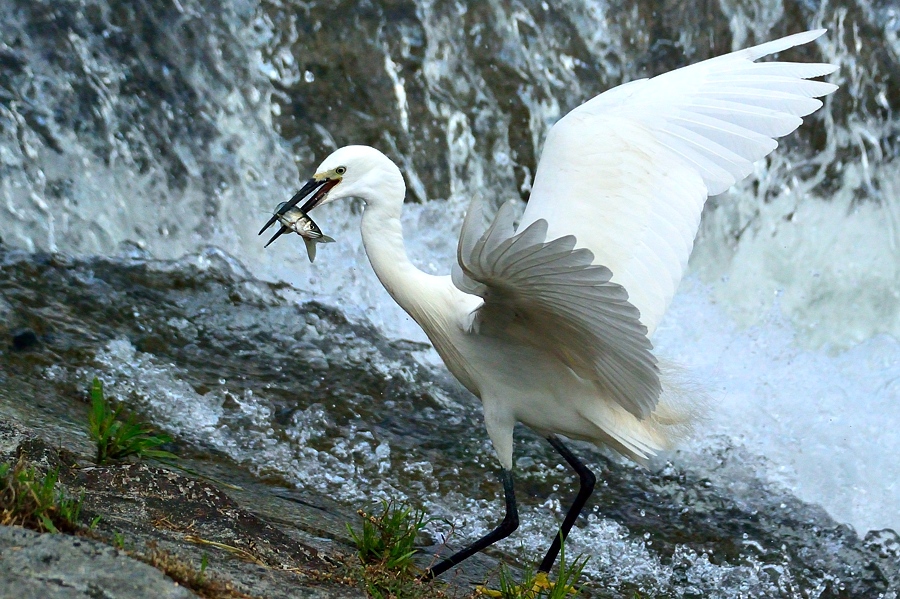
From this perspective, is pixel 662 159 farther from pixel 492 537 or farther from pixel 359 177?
pixel 492 537

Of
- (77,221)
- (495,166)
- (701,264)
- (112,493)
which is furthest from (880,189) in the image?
(112,493)

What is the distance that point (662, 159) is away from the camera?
4.09 m

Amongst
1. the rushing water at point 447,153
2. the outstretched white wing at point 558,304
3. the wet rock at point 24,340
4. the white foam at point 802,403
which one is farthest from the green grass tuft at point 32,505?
the white foam at point 802,403

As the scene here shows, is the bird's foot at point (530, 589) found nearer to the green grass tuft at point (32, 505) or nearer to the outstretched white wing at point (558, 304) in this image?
the outstretched white wing at point (558, 304)

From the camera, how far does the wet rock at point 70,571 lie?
7.79 ft

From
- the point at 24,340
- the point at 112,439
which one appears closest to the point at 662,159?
the point at 112,439

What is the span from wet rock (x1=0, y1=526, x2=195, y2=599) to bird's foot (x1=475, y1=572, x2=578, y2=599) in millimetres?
1138

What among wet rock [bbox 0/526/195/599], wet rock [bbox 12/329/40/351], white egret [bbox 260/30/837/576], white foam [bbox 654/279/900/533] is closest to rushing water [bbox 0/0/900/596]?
white foam [bbox 654/279/900/533]

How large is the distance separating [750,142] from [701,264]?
3841 mm

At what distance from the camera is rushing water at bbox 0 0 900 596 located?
680 cm

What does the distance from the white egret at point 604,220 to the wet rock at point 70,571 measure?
4.38 ft

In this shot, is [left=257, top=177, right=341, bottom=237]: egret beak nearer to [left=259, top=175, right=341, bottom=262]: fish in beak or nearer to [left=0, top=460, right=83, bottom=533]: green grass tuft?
[left=259, top=175, right=341, bottom=262]: fish in beak

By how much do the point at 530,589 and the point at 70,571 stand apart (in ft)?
4.69

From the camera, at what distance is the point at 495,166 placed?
25.3ft
